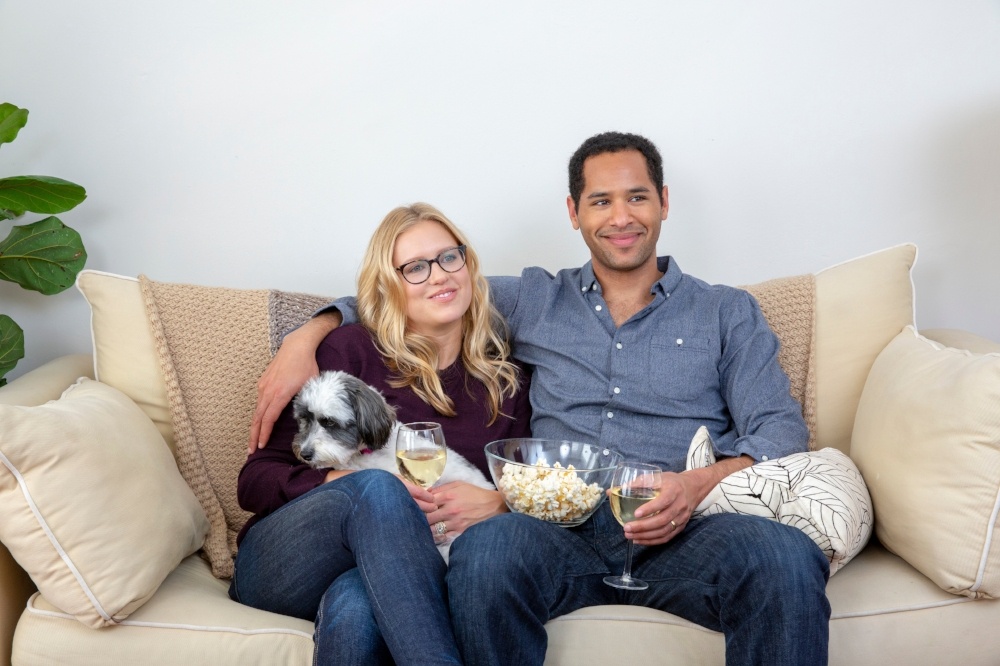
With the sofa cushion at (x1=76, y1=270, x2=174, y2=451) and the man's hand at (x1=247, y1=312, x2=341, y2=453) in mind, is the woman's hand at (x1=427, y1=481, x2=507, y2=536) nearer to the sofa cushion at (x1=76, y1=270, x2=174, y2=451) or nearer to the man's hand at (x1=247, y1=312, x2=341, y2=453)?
the man's hand at (x1=247, y1=312, x2=341, y2=453)

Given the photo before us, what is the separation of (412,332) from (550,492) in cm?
59

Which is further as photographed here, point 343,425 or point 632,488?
point 343,425

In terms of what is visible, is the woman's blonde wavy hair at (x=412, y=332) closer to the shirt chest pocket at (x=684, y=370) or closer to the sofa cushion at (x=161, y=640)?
the shirt chest pocket at (x=684, y=370)

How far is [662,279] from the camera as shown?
88.6 inches

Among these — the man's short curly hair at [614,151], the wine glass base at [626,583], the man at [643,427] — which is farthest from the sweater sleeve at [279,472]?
the man's short curly hair at [614,151]

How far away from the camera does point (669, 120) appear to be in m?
2.75

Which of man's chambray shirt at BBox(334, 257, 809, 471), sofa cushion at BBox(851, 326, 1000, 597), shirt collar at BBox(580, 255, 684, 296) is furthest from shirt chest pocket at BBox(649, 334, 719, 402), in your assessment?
sofa cushion at BBox(851, 326, 1000, 597)

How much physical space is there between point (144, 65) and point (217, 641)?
5.80ft

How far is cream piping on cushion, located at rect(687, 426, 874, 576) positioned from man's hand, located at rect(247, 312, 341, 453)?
0.91 meters

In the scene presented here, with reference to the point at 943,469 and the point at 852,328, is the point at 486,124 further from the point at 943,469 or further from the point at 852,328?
the point at 943,469

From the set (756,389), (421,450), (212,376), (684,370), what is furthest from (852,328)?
(212,376)

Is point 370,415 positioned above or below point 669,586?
above

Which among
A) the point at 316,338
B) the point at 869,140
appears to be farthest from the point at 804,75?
the point at 316,338

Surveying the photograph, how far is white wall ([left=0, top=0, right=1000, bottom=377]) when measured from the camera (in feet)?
8.75
